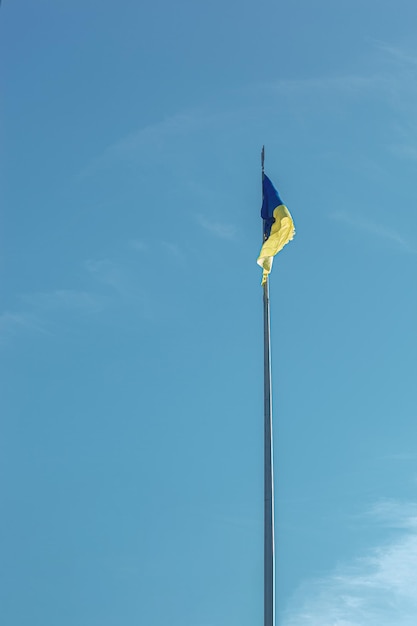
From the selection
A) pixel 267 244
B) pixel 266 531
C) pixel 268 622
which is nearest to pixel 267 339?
pixel 267 244

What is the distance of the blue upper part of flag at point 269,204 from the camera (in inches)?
1236

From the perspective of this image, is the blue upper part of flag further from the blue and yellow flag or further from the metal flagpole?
the metal flagpole

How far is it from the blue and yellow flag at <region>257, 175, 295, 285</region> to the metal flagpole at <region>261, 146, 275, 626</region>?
1.29m

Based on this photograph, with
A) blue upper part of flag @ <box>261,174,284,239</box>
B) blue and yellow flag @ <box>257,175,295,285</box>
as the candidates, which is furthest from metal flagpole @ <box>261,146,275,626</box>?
blue upper part of flag @ <box>261,174,284,239</box>

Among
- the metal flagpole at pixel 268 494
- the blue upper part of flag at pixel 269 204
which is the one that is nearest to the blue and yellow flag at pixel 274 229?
the blue upper part of flag at pixel 269 204

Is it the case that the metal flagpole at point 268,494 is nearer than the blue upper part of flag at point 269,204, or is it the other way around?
the metal flagpole at point 268,494

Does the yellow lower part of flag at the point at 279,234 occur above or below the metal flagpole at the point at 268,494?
above

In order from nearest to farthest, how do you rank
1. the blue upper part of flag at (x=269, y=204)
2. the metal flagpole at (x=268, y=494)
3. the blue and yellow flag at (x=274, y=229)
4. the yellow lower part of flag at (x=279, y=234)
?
1. the metal flagpole at (x=268, y=494)
2. the blue and yellow flag at (x=274, y=229)
3. the yellow lower part of flag at (x=279, y=234)
4. the blue upper part of flag at (x=269, y=204)

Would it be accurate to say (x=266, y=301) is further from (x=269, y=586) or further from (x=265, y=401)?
(x=269, y=586)

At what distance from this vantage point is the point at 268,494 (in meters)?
26.5

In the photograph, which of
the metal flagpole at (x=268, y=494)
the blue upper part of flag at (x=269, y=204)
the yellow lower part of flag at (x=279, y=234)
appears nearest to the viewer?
the metal flagpole at (x=268, y=494)

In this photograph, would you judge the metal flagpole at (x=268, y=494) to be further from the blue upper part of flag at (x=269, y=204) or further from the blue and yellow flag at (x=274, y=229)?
the blue upper part of flag at (x=269, y=204)

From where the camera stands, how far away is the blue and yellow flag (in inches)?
1207

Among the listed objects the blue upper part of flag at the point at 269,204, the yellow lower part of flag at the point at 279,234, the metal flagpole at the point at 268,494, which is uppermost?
the blue upper part of flag at the point at 269,204
